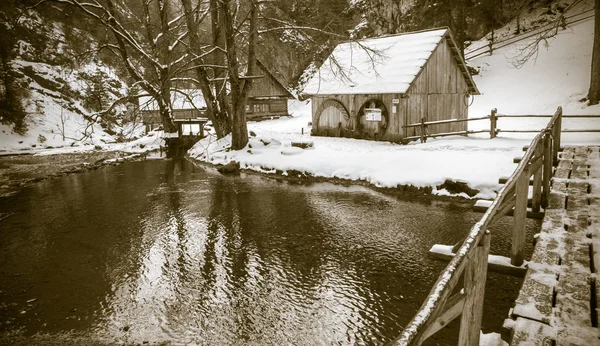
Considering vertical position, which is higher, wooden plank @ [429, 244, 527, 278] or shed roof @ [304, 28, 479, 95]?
shed roof @ [304, 28, 479, 95]

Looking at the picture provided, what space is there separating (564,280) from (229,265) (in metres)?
6.10

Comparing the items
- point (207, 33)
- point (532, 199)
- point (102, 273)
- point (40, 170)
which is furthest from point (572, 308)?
point (207, 33)

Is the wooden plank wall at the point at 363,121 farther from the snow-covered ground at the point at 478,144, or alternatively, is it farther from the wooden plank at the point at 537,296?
the wooden plank at the point at 537,296

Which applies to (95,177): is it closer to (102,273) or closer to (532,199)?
(102,273)

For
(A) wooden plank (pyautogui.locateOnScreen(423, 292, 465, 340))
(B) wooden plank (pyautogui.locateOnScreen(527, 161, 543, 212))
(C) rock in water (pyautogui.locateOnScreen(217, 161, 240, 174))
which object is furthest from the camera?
(C) rock in water (pyautogui.locateOnScreen(217, 161, 240, 174))

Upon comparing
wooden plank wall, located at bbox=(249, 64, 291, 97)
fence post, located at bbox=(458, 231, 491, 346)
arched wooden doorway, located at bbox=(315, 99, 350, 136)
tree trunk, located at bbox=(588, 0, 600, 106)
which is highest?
wooden plank wall, located at bbox=(249, 64, 291, 97)

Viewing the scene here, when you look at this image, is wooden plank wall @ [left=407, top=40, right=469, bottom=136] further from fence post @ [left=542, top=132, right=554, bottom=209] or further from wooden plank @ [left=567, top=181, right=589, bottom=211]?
fence post @ [left=542, top=132, right=554, bottom=209]

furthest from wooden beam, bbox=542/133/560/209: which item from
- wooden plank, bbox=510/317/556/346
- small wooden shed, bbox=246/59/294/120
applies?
small wooden shed, bbox=246/59/294/120

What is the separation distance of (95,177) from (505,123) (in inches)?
996

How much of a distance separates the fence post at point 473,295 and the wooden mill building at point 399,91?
17211 mm

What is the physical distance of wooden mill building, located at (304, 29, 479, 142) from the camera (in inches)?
794

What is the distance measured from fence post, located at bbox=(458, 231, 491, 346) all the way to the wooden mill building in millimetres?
17211

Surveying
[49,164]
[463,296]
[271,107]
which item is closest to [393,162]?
[463,296]

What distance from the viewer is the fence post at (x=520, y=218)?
14.6 ft
